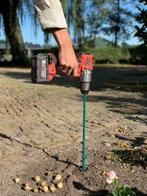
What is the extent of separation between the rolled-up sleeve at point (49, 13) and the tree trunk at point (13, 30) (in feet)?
91.3

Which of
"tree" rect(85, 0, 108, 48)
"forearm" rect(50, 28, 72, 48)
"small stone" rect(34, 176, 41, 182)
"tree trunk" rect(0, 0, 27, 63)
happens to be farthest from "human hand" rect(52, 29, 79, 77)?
"tree" rect(85, 0, 108, 48)

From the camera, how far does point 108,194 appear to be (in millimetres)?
4660

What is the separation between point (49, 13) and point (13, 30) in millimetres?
28978

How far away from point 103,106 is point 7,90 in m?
4.64

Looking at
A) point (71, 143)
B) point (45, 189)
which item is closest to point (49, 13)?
point (45, 189)

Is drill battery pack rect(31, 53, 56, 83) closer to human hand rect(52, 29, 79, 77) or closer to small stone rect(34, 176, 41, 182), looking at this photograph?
human hand rect(52, 29, 79, 77)

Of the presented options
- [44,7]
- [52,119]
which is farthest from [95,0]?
[44,7]

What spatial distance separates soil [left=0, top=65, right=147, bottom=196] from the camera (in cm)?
510

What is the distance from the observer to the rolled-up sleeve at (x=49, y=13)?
2691 millimetres

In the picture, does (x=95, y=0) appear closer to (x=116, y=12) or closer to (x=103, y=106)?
(x=103, y=106)

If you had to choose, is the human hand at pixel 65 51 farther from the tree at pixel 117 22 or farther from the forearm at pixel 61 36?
the tree at pixel 117 22

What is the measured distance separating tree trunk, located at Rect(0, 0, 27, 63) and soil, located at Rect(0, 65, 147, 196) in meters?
19.4

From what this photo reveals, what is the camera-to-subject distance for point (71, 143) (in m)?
6.64

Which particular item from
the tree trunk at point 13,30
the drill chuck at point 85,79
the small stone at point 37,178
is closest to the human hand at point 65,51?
the drill chuck at point 85,79
